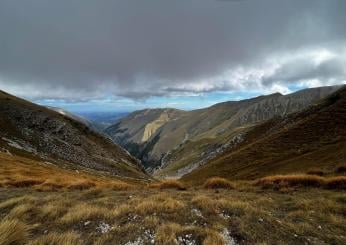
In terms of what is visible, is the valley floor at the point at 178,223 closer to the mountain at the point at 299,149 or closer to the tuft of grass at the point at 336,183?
the tuft of grass at the point at 336,183

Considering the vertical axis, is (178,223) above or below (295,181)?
above

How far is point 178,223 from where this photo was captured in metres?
10.1

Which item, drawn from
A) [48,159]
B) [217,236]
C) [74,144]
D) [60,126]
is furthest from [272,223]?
[60,126]

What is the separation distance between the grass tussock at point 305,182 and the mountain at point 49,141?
237 feet

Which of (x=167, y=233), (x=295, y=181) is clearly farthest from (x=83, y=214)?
(x=295, y=181)

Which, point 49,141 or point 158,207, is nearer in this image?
point 158,207

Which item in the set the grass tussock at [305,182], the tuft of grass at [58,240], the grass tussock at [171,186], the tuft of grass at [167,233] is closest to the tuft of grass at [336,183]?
the grass tussock at [305,182]

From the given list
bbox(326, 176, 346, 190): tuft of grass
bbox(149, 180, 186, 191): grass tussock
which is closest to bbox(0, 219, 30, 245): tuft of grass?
bbox(149, 180, 186, 191): grass tussock

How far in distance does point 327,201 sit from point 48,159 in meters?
83.3

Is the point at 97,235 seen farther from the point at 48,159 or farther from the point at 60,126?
the point at 60,126

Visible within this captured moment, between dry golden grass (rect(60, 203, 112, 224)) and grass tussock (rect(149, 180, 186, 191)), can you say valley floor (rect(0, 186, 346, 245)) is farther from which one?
grass tussock (rect(149, 180, 186, 191))

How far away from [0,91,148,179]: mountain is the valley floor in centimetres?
7342

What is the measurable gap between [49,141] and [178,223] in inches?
3887

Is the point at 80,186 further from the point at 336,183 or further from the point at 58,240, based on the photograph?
the point at 336,183
